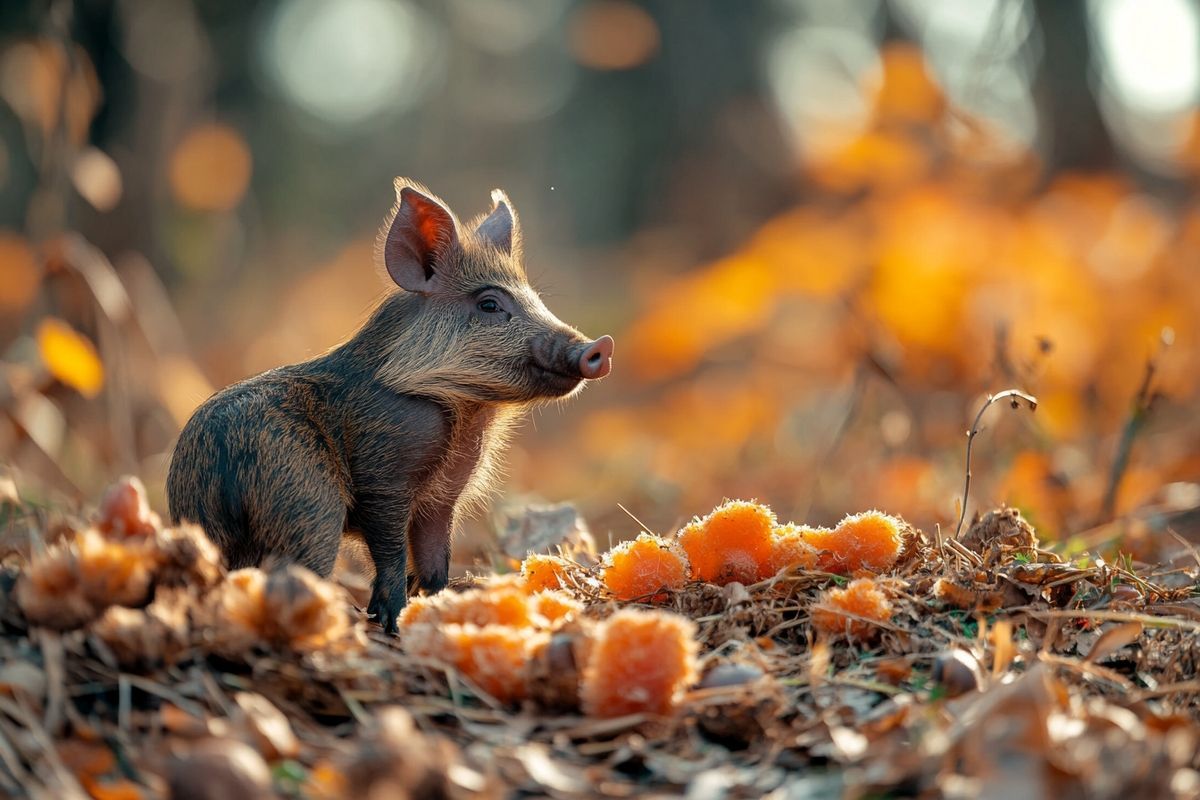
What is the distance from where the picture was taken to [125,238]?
10766 mm

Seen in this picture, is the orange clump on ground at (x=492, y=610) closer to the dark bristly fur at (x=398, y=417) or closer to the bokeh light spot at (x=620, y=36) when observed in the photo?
the dark bristly fur at (x=398, y=417)

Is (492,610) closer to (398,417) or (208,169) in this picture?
(398,417)

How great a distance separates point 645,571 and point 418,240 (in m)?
1.68

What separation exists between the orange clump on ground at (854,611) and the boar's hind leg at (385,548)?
1614 mm

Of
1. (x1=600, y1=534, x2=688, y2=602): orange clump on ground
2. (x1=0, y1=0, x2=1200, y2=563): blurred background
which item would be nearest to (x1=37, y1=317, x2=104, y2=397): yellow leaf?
(x1=0, y1=0, x2=1200, y2=563): blurred background

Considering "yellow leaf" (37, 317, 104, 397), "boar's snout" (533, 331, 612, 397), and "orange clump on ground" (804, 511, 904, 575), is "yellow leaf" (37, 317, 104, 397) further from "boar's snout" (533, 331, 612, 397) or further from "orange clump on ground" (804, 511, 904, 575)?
"orange clump on ground" (804, 511, 904, 575)

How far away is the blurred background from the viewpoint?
650cm

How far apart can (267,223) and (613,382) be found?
18.2 metres

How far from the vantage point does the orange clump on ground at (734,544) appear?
337 cm

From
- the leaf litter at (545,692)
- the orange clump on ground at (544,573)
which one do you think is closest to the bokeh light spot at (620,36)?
the orange clump on ground at (544,573)

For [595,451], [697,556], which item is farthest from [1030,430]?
[595,451]

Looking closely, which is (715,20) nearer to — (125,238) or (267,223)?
(125,238)

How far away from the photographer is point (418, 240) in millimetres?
4398

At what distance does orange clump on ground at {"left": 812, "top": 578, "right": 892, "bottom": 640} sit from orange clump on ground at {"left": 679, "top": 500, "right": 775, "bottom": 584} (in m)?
0.37
